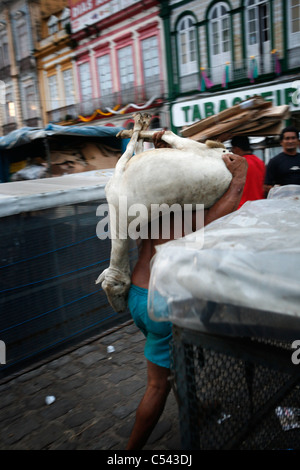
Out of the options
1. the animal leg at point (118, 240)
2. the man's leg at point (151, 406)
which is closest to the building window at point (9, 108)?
the animal leg at point (118, 240)

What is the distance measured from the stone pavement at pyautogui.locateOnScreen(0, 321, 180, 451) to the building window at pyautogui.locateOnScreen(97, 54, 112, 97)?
17.1 m

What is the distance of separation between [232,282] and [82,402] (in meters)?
2.41

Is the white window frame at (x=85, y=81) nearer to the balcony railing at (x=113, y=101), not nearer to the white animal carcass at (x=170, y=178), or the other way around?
the balcony railing at (x=113, y=101)

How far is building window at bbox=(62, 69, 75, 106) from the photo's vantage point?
68.4 ft

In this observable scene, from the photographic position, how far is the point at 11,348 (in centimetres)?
364

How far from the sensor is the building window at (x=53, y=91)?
21781mm

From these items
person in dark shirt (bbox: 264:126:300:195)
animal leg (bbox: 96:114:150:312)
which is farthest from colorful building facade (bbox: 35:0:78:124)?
animal leg (bbox: 96:114:150:312)

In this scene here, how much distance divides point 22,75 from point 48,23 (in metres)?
3.64

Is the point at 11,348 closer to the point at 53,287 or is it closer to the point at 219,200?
the point at 53,287

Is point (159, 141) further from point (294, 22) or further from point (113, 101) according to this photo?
point (113, 101)

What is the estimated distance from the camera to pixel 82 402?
3115mm

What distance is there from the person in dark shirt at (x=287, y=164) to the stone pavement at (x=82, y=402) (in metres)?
2.65

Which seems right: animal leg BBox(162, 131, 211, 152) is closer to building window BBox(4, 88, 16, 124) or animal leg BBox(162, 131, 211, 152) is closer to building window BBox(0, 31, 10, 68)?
building window BBox(4, 88, 16, 124)
